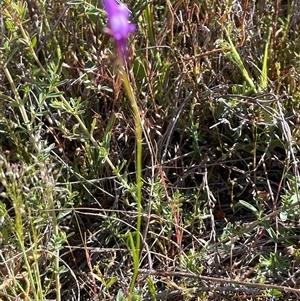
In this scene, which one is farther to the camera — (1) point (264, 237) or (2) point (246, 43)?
(2) point (246, 43)

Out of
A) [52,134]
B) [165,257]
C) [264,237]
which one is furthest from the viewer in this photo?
[52,134]

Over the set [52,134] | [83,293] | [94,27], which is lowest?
[83,293]

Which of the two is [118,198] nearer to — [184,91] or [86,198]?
[86,198]

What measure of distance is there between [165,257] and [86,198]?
306mm

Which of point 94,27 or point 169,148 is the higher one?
point 94,27

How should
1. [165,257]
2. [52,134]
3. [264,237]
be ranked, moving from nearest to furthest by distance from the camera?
[165,257], [264,237], [52,134]

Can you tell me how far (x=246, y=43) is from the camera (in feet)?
6.02

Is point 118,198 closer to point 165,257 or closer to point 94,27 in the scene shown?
point 165,257

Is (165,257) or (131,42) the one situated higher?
(131,42)

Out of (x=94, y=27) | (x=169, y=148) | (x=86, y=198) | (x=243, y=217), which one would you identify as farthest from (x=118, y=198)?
(x=94, y=27)

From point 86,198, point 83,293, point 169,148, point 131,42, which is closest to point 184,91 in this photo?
point 169,148

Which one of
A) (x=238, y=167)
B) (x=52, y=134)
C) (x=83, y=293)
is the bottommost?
(x=83, y=293)

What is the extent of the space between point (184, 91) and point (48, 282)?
2.28ft

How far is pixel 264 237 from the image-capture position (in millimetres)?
1655
